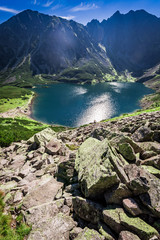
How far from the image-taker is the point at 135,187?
302 inches

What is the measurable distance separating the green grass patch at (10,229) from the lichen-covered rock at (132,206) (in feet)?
23.4

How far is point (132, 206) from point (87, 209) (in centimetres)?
306

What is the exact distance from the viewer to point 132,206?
23.6 ft

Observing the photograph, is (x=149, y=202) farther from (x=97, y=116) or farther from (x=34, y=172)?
(x=97, y=116)

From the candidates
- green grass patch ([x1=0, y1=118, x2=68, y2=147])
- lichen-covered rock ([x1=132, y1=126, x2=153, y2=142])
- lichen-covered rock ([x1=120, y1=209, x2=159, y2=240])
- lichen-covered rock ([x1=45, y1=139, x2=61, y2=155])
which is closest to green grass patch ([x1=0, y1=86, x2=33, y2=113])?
green grass patch ([x1=0, y1=118, x2=68, y2=147])

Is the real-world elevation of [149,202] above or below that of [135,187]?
below

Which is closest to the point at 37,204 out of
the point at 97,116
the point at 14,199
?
the point at 14,199

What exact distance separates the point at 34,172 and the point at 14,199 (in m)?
4.19

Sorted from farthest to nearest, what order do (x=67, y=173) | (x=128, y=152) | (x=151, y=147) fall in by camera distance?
1. (x=67, y=173)
2. (x=151, y=147)
3. (x=128, y=152)

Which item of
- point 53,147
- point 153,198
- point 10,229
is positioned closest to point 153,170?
point 153,198

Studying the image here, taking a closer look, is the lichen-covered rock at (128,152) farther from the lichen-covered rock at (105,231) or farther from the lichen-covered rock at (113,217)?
the lichen-covered rock at (105,231)

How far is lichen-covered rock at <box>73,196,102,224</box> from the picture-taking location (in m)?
8.05

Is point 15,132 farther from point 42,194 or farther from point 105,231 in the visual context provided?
point 105,231

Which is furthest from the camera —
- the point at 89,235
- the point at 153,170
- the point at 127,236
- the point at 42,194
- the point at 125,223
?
the point at 42,194
